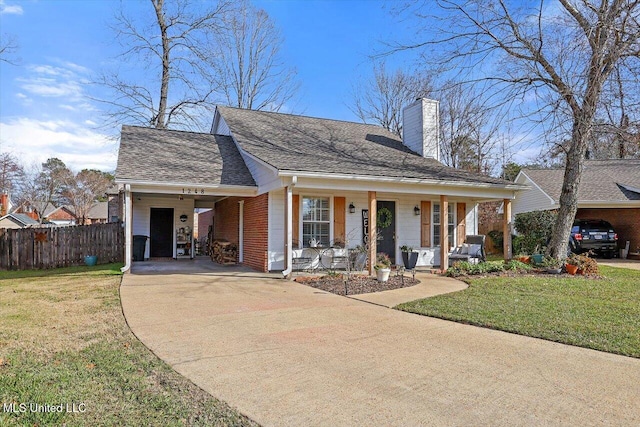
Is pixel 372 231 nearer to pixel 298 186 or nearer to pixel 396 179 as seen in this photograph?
pixel 396 179

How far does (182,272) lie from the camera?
1152cm

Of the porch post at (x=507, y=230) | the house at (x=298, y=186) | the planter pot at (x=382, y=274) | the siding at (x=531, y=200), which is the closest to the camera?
the planter pot at (x=382, y=274)

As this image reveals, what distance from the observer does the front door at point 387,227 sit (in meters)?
13.2

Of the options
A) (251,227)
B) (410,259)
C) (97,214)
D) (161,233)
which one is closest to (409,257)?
(410,259)

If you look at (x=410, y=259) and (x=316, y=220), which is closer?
(x=316, y=220)

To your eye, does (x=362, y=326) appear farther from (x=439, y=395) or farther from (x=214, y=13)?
(x=214, y=13)

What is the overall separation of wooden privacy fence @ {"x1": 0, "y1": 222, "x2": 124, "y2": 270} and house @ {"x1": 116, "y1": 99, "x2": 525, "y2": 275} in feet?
4.42

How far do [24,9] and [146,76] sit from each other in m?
9.63

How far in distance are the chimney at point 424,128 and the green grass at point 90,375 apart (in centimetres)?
1247

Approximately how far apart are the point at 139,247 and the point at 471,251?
12115 millimetres

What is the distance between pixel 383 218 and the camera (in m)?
13.2

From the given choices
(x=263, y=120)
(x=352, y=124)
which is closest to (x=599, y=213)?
(x=352, y=124)

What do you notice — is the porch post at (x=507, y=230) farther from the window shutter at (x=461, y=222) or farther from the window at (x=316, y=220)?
the window at (x=316, y=220)

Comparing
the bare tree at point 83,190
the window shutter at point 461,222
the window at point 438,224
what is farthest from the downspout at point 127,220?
the bare tree at point 83,190
